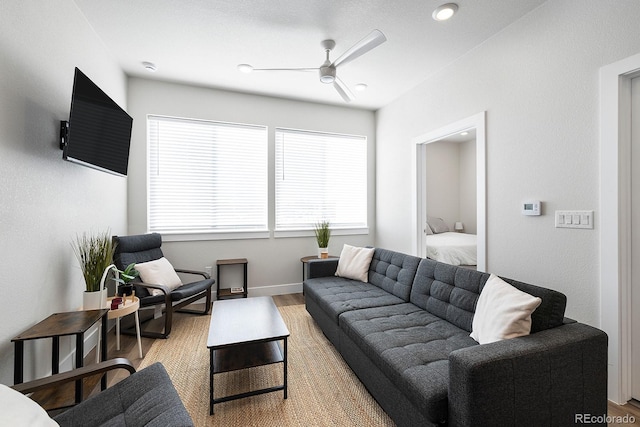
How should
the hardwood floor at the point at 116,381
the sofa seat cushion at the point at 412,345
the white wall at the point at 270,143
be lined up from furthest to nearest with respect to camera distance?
the white wall at the point at 270,143 < the hardwood floor at the point at 116,381 < the sofa seat cushion at the point at 412,345

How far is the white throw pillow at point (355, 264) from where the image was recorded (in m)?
3.12

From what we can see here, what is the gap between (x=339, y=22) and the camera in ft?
7.99

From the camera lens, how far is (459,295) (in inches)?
78.1

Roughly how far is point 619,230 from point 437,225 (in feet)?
13.7

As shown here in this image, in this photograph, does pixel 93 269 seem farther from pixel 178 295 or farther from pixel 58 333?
pixel 178 295

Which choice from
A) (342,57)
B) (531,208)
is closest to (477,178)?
(531,208)

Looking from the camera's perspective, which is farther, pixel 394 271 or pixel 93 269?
pixel 394 271

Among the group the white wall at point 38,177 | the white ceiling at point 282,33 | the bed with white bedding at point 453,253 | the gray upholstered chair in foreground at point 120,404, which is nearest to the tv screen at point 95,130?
the white wall at point 38,177

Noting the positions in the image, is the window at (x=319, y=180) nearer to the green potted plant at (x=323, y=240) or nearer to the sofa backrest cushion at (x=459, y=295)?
the green potted plant at (x=323, y=240)

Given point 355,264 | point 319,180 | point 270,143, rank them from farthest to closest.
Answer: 1. point 319,180
2. point 270,143
3. point 355,264

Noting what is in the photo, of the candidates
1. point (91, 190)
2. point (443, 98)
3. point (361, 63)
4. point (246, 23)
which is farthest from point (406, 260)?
point (91, 190)

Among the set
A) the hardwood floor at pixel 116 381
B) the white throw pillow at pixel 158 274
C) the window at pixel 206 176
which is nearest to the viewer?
the hardwood floor at pixel 116 381

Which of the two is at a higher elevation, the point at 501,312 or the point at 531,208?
the point at 531,208

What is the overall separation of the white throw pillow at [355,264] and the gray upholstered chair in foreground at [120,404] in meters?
2.13
